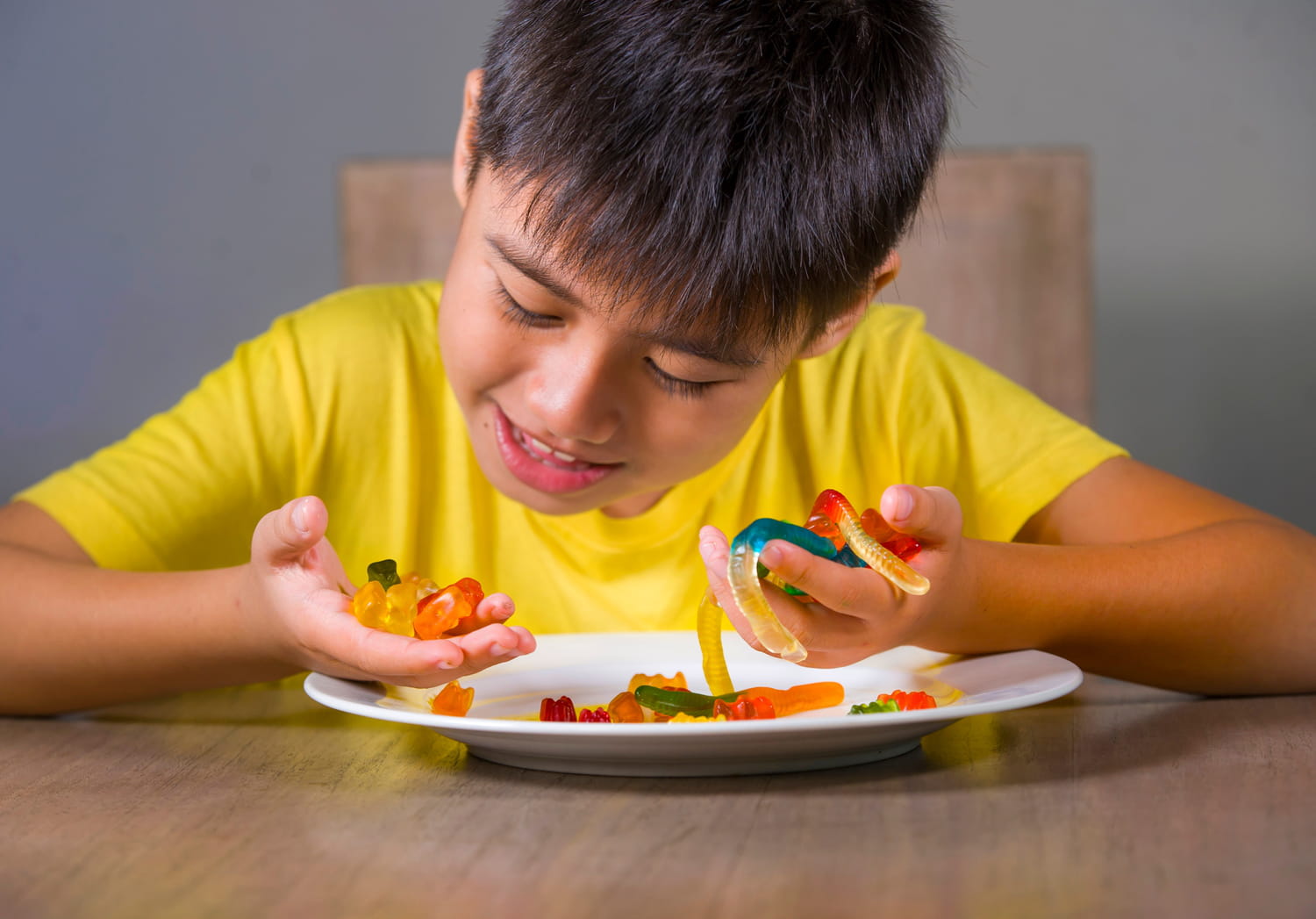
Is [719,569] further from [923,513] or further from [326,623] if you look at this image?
[326,623]

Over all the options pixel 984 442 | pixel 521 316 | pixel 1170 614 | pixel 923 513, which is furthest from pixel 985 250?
pixel 923 513

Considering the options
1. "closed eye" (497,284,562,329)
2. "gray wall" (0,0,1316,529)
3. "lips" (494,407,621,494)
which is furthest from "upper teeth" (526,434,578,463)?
"gray wall" (0,0,1316,529)

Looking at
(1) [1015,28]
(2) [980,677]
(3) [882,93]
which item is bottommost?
(2) [980,677]

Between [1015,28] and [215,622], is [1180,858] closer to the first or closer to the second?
[215,622]

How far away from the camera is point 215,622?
2.62 ft

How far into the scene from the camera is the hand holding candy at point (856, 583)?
1.96 feet

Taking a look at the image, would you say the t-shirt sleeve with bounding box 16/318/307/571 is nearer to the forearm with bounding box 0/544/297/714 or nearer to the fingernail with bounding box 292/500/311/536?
the forearm with bounding box 0/544/297/714

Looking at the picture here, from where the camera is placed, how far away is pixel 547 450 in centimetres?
91

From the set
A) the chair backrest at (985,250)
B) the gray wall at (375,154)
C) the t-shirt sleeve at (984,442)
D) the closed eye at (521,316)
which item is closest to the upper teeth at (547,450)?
the closed eye at (521,316)

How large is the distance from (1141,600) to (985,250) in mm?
1361

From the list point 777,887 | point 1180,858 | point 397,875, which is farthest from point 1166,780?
point 397,875

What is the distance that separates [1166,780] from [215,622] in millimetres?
588

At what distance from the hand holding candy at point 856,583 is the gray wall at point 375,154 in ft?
7.05

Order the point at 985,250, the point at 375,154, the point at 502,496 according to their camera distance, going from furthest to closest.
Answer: the point at 375,154, the point at 985,250, the point at 502,496
